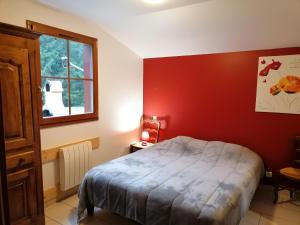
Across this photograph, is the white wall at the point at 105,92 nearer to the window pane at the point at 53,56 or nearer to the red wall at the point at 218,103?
the window pane at the point at 53,56

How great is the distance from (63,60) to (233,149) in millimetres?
2499

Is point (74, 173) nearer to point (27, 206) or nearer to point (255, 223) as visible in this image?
point (27, 206)

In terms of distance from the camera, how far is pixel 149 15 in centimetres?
280

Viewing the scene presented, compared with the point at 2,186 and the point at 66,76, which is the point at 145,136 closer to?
the point at 66,76

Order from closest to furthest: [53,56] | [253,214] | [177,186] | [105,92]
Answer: [177,186], [253,214], [53,56], [105,92]

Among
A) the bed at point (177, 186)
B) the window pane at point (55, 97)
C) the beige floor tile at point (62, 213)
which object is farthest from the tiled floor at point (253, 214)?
the window pane at point (55, 97)

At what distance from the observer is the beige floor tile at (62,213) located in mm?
2389

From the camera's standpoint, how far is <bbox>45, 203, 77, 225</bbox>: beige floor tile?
94.0 inches

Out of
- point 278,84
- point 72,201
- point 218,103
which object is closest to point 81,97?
point 72,201

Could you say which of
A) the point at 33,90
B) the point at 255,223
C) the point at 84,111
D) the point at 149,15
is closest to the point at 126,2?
the point at 149,15

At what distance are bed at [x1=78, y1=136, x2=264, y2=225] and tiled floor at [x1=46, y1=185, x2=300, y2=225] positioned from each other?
18 cm

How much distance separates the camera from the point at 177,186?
2.09 metres

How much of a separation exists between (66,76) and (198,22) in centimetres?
179

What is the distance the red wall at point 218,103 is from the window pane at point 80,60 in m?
1.23
